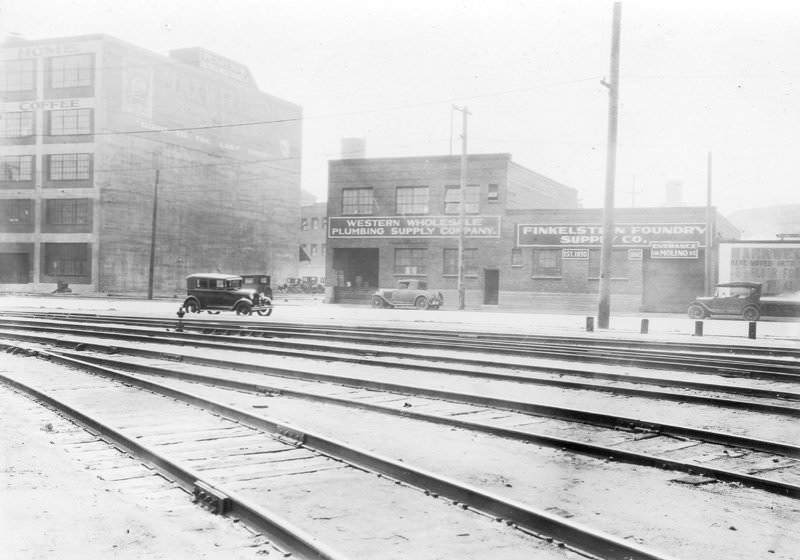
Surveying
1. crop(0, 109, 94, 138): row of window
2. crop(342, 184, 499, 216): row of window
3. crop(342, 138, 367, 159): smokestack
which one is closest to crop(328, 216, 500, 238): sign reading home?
crop(342, 184, 499, 216): row of window

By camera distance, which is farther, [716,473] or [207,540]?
[716,473]

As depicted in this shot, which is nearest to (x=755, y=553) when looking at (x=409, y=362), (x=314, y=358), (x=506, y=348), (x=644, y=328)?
(x=409, y=362)

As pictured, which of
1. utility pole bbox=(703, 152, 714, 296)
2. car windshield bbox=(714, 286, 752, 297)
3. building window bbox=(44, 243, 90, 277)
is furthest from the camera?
building window bbox=(44, 243, 90, 277)

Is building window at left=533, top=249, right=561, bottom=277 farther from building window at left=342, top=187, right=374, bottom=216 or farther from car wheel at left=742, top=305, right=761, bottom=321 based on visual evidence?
car wheel at left=742, top=305, right=761, bottom=321

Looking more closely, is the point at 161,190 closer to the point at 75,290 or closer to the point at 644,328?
the point at 75,290

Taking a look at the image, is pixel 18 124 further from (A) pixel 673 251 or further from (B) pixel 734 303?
(B) pixel 734 303

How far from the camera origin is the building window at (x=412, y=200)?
41.4 m

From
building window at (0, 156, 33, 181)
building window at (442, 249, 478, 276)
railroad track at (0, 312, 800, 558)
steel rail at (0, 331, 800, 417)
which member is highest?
building window at (0, 156, 33, 181)

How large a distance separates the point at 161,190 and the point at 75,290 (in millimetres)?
9261

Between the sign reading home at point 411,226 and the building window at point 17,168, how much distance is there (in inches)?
932

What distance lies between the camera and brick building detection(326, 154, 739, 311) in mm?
36438

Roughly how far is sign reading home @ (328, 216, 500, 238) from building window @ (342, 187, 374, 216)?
519mm

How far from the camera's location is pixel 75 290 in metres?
49.7

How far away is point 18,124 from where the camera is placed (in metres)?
51.8
